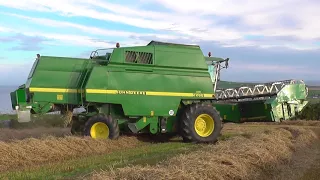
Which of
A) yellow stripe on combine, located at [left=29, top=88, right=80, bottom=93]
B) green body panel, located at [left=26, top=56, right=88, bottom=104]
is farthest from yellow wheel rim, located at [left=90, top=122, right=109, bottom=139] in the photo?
yellow stripe on combine, located at [left=29, top=88, right=80, bottom=93]

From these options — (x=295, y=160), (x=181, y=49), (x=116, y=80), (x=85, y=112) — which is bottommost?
(x=295, y=160)

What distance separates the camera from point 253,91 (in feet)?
62.2

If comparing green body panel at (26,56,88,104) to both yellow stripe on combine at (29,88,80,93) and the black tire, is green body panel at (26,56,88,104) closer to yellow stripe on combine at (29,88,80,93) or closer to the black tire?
yellow stripe on combine at (29,88,80,93)

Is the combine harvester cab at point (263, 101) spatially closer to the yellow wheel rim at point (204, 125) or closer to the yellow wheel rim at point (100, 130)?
the yellow wheel rim at point (204, 125)

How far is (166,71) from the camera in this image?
13.6 meters

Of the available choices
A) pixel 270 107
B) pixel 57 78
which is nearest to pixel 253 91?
pixel 270 107

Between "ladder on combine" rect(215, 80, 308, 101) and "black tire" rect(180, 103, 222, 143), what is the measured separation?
451 cm

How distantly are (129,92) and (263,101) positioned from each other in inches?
271

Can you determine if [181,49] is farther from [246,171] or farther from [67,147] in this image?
[246,171]

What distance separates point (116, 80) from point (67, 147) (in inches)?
119

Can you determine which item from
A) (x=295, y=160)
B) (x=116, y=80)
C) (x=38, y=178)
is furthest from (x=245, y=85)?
(x=38, y=178)

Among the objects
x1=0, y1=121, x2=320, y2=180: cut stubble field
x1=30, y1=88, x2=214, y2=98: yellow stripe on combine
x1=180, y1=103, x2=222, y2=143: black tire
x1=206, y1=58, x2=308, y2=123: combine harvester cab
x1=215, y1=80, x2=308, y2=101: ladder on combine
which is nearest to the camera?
x1=0, y1=121, x2=320, y2=180: cut stubble field

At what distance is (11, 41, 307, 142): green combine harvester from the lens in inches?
495

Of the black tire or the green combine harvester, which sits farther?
the black tire
